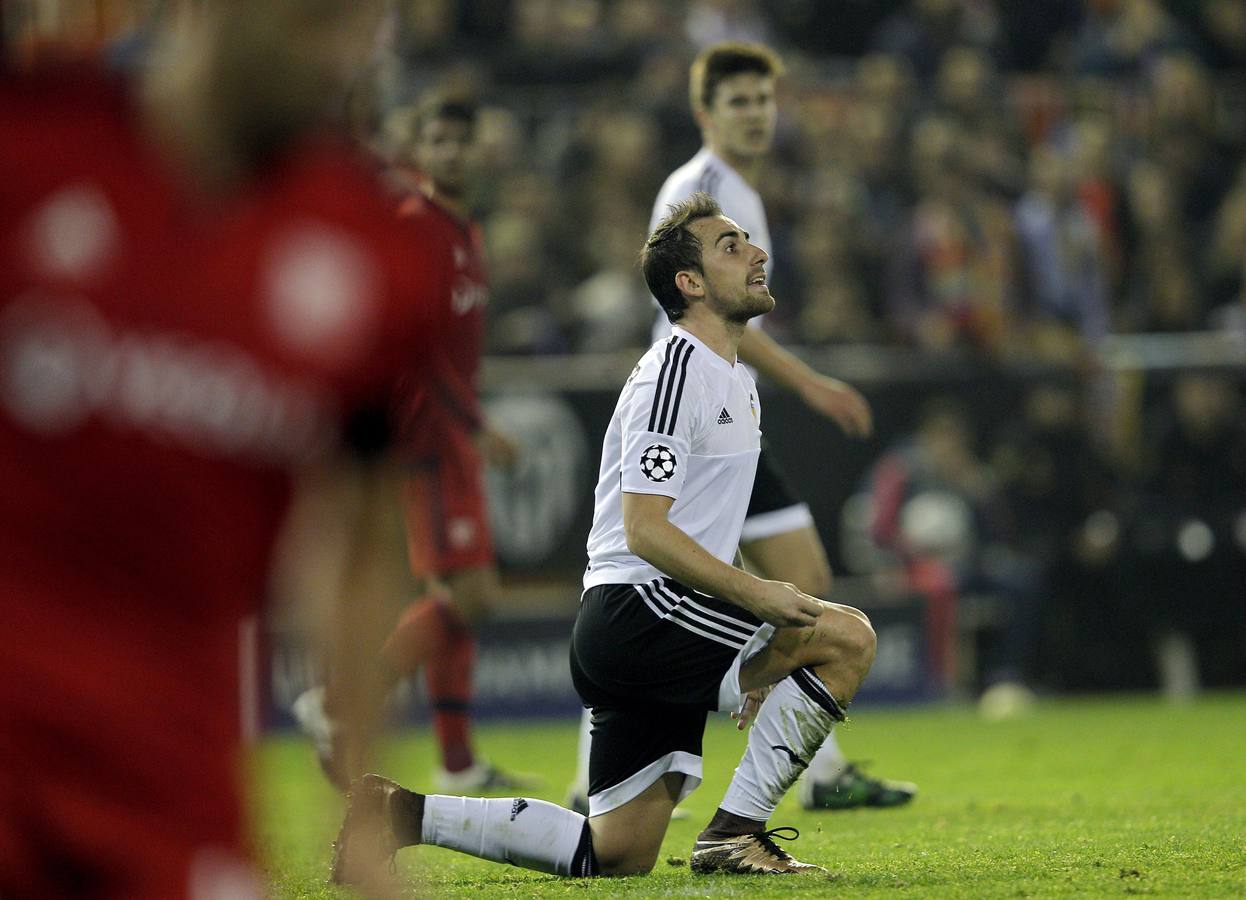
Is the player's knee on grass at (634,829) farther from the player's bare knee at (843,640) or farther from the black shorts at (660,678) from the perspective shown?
the player's bare knee at (843,640)

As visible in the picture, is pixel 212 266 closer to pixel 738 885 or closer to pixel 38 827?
pixel 38 827

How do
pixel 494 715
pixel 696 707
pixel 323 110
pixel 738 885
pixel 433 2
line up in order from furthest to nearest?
pixel 433 2 → pixel 494 715 → pixel 696 707 → pixel 738 885 → pixel 323 110

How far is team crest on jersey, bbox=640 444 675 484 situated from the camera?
5781 mm

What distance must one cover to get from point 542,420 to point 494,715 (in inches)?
81.9

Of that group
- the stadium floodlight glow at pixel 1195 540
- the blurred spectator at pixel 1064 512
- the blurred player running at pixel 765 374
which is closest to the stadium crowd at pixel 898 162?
the blurred spectator at pixel 1064 512

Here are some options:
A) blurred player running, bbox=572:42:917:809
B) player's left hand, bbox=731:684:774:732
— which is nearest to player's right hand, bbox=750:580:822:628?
player's left hand, bbox=731:684:774:732

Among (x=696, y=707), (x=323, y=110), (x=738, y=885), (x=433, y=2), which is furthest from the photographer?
(x=433, y=2)

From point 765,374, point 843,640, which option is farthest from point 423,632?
point 843,640

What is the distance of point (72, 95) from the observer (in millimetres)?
2299

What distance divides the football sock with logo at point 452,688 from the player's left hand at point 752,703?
335 centimetres

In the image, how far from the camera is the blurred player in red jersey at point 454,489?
353 inches

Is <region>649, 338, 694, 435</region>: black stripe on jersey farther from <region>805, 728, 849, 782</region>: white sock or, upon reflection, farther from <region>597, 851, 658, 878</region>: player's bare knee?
<region>805, 728, 849, 782</region>: white sock

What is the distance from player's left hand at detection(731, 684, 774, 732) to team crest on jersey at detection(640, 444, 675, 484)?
744 mm

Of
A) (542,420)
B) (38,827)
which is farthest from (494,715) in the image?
(38,827)
